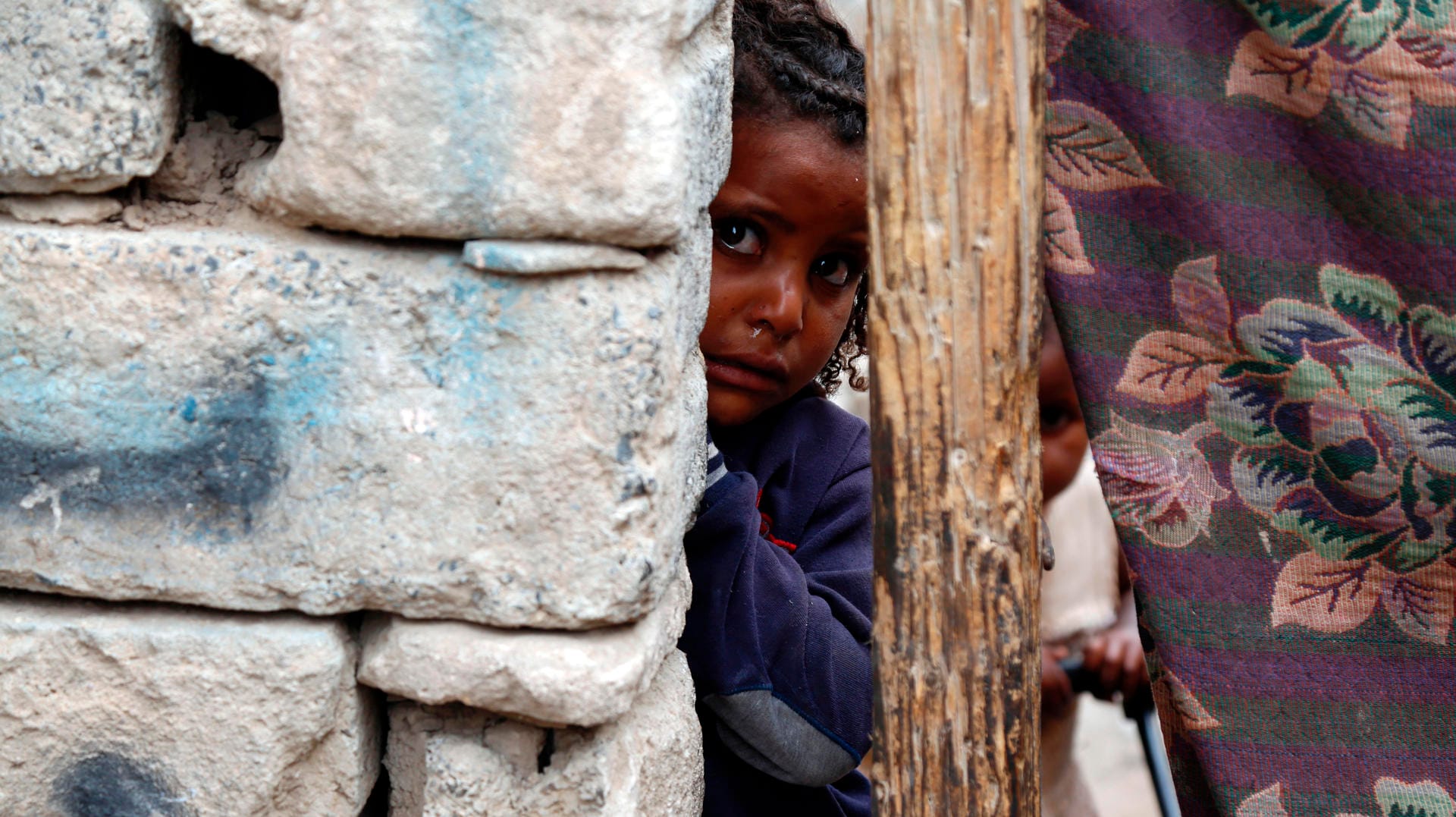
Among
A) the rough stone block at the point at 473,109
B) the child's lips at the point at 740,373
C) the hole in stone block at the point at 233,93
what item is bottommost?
the child's lips at the point at 740,373

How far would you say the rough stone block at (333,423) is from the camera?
3.86 ft

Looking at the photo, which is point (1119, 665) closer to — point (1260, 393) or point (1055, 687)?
point (1055, 687)

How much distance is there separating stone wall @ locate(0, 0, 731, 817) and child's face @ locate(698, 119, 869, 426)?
0.48 metres

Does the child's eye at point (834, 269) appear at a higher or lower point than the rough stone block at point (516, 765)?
higher

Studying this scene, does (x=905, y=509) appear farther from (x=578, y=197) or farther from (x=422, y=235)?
(x=422, y=235)

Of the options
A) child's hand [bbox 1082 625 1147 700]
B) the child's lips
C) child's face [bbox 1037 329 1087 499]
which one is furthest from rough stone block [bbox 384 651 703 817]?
child's hand [bbox 1082 625 1147 700]

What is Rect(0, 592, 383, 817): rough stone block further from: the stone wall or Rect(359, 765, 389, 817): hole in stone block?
Rect(359, 765, 389, 817): hole in stone block

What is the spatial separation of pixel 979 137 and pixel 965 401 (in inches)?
10.3

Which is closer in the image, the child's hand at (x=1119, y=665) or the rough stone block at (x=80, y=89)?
the rough stone block at (x=80, y=89)

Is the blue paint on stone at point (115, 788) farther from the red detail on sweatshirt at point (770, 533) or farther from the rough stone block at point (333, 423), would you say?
the red detail on sweatshirt at point (770, 533)

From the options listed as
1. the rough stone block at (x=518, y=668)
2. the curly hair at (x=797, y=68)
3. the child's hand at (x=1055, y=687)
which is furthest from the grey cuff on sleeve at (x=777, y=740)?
the child's hand at (x=1055, y=687)

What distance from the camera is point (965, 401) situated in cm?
118

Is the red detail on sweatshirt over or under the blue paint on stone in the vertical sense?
under

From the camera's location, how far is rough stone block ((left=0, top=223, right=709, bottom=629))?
1178 mm
